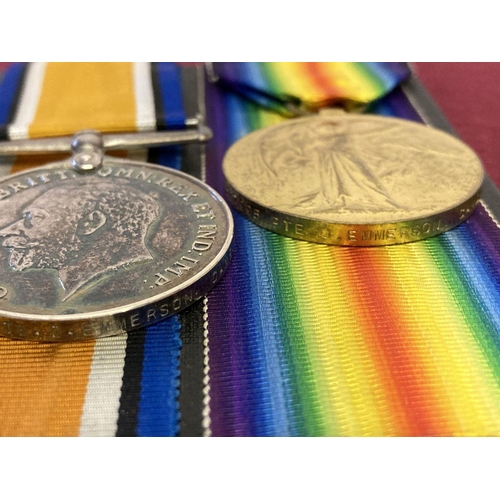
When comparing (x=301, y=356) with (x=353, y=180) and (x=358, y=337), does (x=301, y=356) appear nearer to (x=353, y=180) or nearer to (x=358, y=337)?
(x=358, y=337)

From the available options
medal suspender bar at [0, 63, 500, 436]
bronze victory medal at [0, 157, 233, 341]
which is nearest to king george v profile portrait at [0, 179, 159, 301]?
bronze victory medal at [0, 157, 233, 341]

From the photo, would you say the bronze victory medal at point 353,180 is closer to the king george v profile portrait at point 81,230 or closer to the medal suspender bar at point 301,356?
the medal suspender bar at point 301,356

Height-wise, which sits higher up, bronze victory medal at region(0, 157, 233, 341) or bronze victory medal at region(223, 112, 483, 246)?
bronze victory medal at region(223, 112, 483, 246)

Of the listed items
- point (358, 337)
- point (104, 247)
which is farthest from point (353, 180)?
point (104, 247)

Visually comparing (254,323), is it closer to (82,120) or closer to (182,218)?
(182,218)

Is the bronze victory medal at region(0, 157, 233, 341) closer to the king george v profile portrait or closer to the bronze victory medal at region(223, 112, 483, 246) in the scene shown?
the king george v profile portrait

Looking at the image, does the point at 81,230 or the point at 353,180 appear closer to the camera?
the point at 81,230
